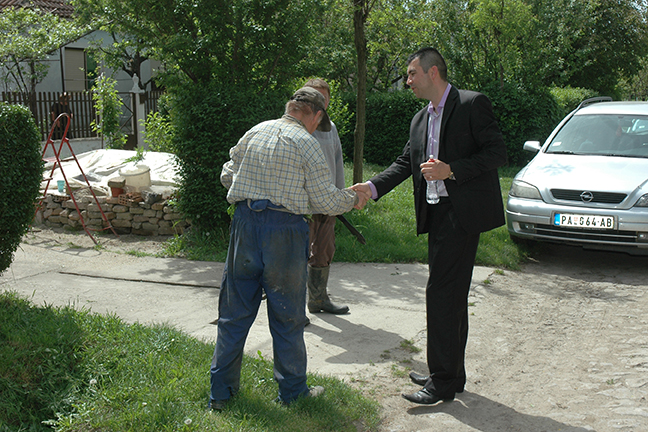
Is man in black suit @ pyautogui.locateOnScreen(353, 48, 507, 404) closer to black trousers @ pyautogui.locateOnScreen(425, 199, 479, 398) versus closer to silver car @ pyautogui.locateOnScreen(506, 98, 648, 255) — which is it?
black trousers @ pyautogui.locateOnScreen(425, 199, 479, 398)

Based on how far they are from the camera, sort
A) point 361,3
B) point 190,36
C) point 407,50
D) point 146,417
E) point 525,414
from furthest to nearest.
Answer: point 407,50 < point 361,3 < point 190,36 < point 525,414 < point 146,417

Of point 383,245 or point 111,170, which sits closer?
point 383,245

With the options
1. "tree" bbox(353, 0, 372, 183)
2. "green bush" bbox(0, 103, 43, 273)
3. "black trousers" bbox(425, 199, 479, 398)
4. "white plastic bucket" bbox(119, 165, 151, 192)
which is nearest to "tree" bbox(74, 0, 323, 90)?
"tree" bbox(353, 0, 372, 183)

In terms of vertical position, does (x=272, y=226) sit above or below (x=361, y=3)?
below

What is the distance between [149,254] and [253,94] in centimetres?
246

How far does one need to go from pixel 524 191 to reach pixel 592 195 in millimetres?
820

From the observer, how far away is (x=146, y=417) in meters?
3.44

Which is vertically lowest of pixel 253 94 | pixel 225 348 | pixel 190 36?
pixel 225 348

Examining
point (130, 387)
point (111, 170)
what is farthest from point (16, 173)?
point (111, 170)

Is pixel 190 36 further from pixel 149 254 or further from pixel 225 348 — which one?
pixel 225 348

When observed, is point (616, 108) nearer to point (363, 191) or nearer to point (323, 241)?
point (323, 241)

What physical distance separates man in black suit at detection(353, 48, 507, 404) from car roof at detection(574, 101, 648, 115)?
209 inches

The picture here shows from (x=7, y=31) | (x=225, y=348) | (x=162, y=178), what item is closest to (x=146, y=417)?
(x=225, y=348)

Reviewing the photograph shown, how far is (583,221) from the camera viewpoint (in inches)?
273
